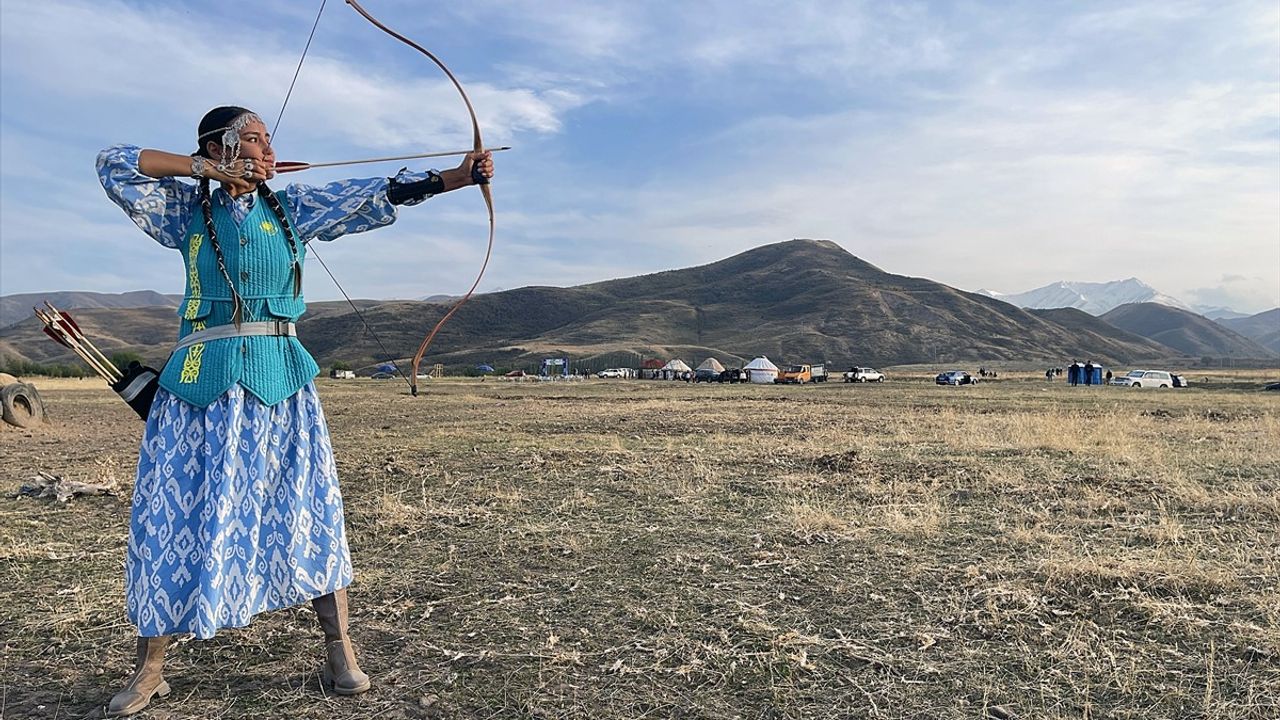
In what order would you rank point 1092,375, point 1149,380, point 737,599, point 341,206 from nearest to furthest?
point 341,206 → point 737,599 → point 1149,380 → point 1092,375

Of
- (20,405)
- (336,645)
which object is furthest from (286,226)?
(20,405)

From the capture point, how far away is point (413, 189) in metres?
3.38

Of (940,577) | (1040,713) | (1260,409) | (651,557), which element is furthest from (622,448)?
(1260,409)

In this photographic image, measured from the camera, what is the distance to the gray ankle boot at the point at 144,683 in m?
2.80

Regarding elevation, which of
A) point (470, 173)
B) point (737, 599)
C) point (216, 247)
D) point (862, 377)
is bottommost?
point (862, 377)

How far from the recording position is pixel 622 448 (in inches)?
416

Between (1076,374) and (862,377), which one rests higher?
(1076,374)

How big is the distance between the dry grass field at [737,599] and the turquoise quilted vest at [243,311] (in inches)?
45.4

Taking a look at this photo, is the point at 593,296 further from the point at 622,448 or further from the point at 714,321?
the point at 622,448

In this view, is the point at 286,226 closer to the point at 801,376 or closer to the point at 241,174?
the point at 241,174

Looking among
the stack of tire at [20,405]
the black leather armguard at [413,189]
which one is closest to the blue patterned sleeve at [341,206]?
the black leather armguard at [413,189]

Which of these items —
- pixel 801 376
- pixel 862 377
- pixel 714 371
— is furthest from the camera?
pixel 714 371

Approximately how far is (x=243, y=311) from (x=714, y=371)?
54.9 metres

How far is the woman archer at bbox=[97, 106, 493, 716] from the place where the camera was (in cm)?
281
